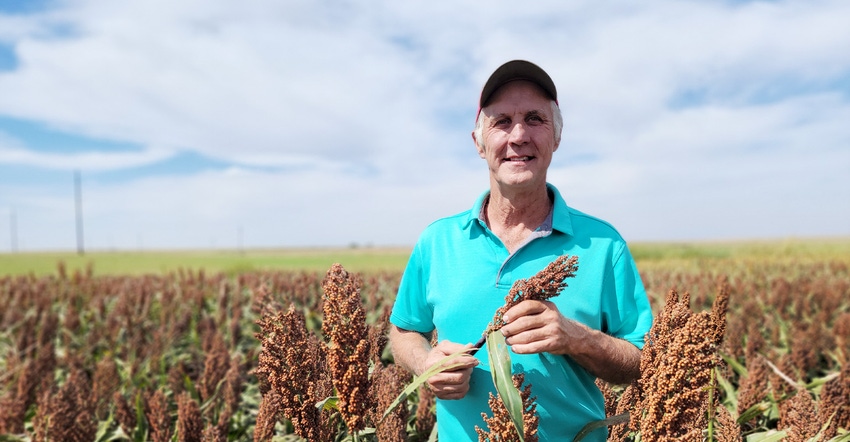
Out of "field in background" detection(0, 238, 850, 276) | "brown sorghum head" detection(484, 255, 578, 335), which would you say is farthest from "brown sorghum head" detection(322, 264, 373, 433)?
"field in background" detection(0, 238, 850, 276)

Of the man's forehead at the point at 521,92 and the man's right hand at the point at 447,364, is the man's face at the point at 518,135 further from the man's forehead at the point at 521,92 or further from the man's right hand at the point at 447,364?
the man's right hand at the point at 447,364

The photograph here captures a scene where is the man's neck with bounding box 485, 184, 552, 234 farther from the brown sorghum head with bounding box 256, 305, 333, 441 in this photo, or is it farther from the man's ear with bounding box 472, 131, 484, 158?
the brown sorghum head with bounding box 256, 305, 333, 441

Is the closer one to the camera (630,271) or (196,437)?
(630,271)

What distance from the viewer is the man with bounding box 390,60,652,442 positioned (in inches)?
87.4

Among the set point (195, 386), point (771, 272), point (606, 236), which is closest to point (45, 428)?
point (195, 386)

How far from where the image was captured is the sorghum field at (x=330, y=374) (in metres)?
1.63

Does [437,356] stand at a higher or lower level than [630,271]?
lower

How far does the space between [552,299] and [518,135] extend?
674 millimetres

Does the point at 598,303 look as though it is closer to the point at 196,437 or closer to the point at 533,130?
the point at 533,130

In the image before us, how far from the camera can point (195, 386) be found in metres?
4.06

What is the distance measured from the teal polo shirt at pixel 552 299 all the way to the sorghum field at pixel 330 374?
15cm

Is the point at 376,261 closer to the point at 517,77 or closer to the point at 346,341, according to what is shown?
the point at 517,77

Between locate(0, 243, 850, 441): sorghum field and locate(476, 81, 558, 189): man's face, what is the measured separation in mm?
525

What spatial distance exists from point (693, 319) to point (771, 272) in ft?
39.8
